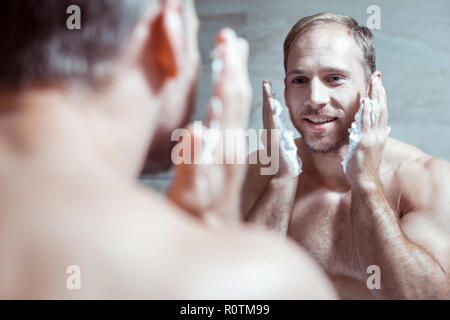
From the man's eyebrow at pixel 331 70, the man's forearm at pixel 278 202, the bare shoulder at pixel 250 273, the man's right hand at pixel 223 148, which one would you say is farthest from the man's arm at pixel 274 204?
the bare shoulder at pixel 250 273

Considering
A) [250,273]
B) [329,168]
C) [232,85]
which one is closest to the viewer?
[250,273]

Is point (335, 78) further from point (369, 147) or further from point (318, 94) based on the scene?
point (369, 147)

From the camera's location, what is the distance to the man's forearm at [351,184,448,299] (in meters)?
0.80

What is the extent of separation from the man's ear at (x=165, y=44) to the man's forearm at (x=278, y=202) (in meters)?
0.58

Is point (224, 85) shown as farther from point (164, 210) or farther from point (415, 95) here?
point (415, 95)

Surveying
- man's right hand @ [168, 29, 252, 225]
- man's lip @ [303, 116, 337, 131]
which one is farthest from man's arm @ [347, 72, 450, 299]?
man's right hand @ [168, 29, 252, 225]

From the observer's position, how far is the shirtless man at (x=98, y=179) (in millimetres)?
308

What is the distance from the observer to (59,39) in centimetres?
35

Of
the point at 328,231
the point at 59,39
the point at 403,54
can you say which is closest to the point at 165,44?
the point at 59,39

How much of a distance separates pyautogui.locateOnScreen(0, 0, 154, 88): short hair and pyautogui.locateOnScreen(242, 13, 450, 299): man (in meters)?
0.60

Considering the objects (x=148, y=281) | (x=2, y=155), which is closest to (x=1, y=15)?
(x=2, y=155)

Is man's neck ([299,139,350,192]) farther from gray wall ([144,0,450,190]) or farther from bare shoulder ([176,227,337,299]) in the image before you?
bare shoulder ([176,227,337,299])

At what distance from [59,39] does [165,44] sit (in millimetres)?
77

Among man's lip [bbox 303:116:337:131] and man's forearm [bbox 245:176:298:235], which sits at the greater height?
man's lip [bbox 303:116:337:131]
